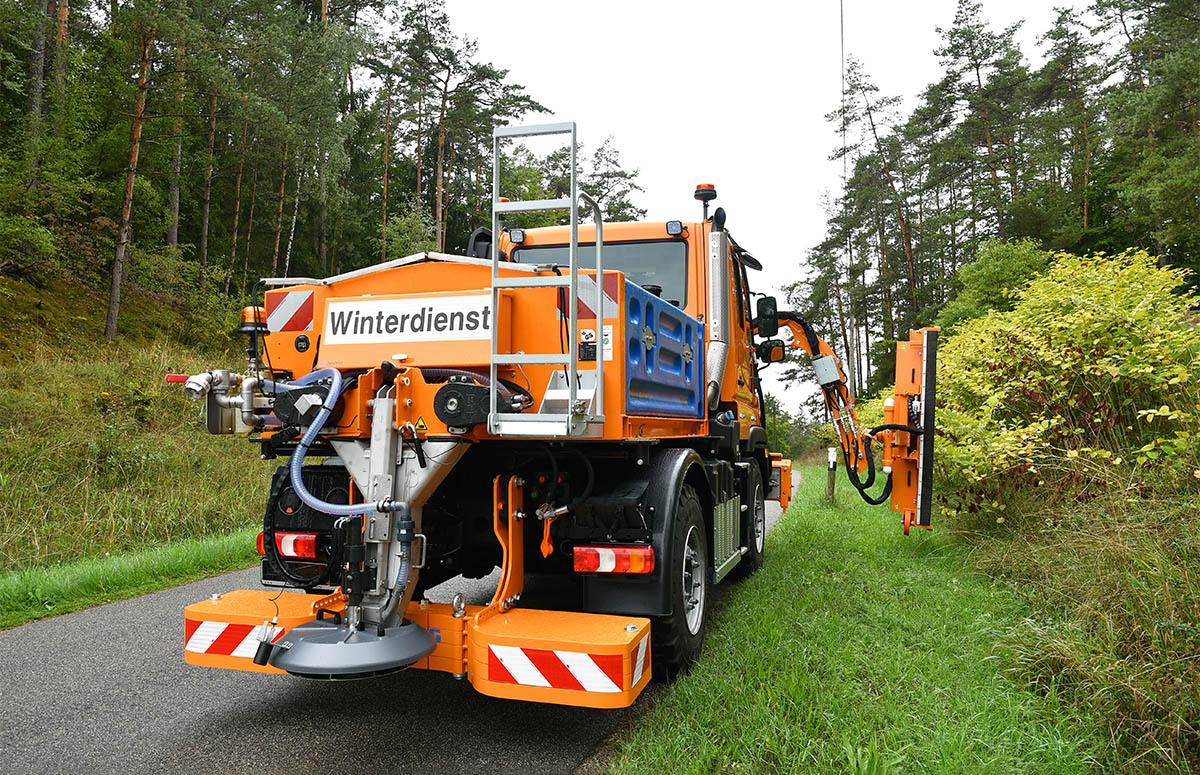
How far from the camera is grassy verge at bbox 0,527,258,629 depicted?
5.12 metres

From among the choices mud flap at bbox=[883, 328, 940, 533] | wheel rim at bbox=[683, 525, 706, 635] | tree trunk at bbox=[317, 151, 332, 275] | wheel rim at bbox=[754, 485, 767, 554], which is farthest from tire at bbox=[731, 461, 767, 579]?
tree trunk at bbox=[317, 151, 332, 275]

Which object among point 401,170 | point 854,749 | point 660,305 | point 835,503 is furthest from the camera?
point 401,170

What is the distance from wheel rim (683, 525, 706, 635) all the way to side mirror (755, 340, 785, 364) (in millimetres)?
2879

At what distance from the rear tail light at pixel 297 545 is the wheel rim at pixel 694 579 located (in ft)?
6.28

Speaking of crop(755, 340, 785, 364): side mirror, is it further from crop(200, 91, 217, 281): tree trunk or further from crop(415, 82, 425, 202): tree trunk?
crop(415, 82, 425, 202): tree trunk

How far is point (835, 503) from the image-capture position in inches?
463

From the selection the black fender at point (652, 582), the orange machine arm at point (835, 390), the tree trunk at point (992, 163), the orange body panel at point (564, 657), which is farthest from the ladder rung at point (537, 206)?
the tree trunk at point (992, 163)

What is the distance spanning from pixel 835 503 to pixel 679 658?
884 centimetres

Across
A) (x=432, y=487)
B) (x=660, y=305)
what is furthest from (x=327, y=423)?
(x=660, y=305)

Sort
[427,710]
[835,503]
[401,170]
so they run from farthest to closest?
[401,170] < [835,503] < [427,710]

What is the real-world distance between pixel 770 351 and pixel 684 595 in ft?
11.3

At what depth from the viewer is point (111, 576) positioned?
5742 millimetres

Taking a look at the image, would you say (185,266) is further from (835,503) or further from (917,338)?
(917,338)

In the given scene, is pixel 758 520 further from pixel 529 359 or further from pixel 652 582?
pixel 529 359
